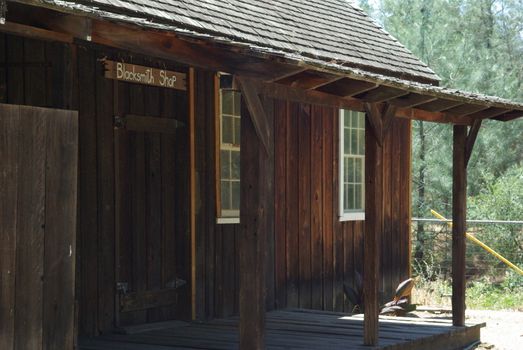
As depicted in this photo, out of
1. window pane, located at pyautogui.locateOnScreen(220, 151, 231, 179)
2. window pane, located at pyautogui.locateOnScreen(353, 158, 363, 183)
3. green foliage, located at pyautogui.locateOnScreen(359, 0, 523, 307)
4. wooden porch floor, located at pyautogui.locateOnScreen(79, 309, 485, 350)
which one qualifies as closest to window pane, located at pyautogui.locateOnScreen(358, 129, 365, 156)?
window pane, located at pyautogui.locateOnScreen(353, 158, 363, 183)

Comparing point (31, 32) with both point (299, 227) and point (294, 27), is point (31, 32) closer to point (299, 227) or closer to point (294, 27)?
point (294, 27)

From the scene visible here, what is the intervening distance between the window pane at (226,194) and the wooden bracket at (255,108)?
10.8ft

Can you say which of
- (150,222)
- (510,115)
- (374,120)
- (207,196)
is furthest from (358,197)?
(150,222)

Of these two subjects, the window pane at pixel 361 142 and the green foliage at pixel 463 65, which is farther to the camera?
the green foliage at pixel 463 65

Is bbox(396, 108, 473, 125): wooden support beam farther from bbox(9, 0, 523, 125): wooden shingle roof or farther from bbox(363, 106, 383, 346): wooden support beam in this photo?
bbox(363, 106, 383, 346): wooden support beam

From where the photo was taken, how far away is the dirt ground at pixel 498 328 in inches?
460

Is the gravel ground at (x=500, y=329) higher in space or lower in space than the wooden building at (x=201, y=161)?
lower

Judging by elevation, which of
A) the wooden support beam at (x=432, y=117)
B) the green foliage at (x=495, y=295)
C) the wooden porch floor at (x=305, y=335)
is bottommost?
the green foliage at (x=495, y=295)

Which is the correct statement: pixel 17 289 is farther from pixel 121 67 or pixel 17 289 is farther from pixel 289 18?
pixel 289 18

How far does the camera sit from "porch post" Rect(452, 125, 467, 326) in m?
11.3

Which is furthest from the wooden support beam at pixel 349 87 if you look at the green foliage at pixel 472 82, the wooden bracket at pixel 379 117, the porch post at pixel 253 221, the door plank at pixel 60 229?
the green foliage at pixel 472 82

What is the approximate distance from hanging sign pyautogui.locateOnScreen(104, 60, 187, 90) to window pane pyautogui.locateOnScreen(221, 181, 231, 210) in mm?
1332

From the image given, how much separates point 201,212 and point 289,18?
9.61 ft

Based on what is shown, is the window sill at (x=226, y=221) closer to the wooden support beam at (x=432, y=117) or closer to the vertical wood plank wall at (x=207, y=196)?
the vertical wood plank wall at (x=207, y=196)
